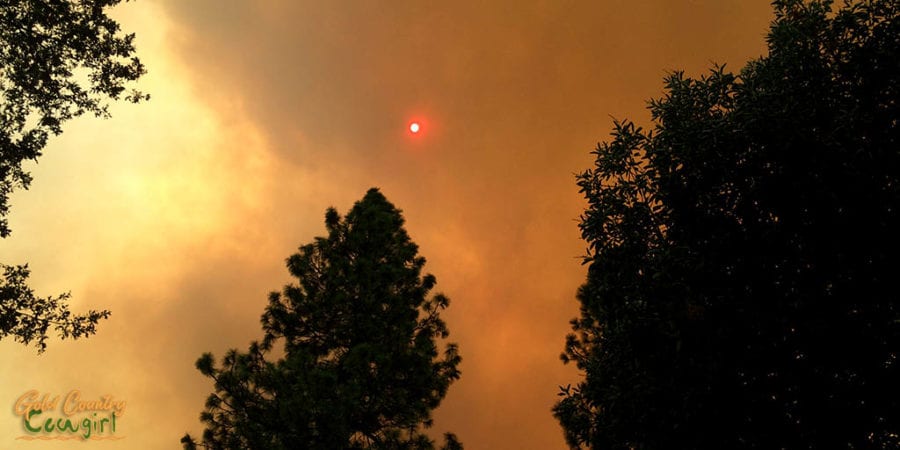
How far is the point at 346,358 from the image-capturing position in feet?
54.8

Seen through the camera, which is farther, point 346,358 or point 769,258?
point 346,358

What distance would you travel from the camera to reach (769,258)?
1070 centimetres

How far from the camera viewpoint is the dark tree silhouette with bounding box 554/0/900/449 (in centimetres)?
981

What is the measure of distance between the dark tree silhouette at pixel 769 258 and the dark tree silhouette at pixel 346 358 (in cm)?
768

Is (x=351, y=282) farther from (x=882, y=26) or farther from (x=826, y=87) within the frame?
(x=882, y=26)

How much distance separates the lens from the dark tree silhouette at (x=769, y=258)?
9812mm

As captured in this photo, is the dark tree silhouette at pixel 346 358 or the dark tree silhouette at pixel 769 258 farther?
the dark tree silhouette at pixel 346 358

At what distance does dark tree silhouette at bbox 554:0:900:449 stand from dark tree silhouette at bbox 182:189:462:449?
Result: 7676mm

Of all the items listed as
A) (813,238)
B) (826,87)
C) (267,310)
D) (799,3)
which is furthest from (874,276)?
(267,310)

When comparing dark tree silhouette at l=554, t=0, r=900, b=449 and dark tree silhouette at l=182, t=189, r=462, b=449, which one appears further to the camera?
dark tree silhouette at l=182, t=189, r=462, b=449

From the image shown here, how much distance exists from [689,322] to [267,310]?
1591 cm

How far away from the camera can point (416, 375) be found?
18.1 metres

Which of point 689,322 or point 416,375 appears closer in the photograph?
point 689,322

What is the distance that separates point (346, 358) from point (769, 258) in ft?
43.5
